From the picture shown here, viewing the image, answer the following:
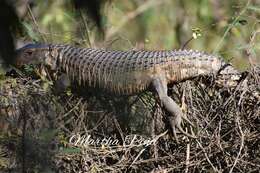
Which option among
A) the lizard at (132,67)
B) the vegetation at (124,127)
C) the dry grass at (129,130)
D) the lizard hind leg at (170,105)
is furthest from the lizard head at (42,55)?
the lizard hind leg at (170,105)

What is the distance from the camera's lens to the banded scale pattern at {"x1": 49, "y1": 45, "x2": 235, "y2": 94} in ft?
17.3

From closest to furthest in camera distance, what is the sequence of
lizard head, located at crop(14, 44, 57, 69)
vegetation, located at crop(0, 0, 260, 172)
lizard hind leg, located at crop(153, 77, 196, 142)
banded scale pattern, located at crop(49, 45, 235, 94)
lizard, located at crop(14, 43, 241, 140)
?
1. vegetation, located at crop(0, 0, 260, 172)
2. lizard hind leg, located at crop(153, 77, 196, 142)
3. lizard, located at crop(14, 43, 241, 140)
4. banded scale pattern, located at crop(49, 45, 235, 94)
5. lizard head, located at crop(14, 44, 57, 69)

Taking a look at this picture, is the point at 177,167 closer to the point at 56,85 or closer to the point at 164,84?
the point at 164,84

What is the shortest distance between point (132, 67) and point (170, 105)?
68cm

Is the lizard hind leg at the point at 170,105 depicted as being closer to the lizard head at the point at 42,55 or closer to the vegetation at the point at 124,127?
the vegetation at the point at 124,127

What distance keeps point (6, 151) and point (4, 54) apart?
3013mm

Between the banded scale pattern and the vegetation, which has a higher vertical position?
the banded scale pattern

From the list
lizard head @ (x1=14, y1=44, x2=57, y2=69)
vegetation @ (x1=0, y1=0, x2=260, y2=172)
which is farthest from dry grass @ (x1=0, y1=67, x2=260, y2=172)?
lizard head @ (x1=14, y1=44, x2=57, y2=69)

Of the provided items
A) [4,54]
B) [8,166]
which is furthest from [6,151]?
[4,54]

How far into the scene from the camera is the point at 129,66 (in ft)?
18.4

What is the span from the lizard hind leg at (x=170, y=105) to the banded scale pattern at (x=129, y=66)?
0.09 m

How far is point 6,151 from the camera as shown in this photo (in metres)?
4.46

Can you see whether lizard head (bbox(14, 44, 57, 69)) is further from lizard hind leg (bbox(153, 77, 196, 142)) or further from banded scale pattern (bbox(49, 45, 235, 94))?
lizard hind leg (bbox(153, 77, 196, 142))

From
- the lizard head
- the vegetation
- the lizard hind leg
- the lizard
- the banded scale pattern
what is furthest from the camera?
the lizard head
